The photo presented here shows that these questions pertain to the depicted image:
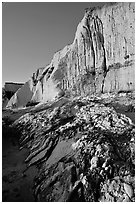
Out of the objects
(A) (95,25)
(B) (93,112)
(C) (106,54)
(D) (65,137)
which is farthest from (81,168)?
(A) (95,25)

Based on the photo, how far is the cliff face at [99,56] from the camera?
52.9ft

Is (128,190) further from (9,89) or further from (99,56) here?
(9,89)

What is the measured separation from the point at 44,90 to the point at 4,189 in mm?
16040

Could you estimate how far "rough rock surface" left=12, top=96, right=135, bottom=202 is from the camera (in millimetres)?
7305

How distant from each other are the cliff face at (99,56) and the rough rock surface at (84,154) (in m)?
4.35

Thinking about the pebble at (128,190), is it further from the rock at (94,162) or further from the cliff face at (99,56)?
the cliff face at (99,56)

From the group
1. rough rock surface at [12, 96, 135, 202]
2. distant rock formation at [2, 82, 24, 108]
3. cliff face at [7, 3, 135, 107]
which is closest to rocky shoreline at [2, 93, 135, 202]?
rough rock surface at [12, 96, 135, 202]

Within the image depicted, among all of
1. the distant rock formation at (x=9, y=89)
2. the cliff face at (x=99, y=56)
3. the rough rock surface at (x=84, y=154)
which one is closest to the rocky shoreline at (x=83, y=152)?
the rough rock surface at (x=84, y=154)

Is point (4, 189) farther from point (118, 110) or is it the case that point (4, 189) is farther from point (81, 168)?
point (118, 110)

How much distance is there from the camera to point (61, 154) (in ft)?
31.7

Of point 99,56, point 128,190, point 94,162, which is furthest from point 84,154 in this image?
point 99,56

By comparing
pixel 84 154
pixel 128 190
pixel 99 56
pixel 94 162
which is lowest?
pixel 128 190

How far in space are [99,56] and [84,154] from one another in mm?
11282

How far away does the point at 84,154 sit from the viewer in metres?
8.85
